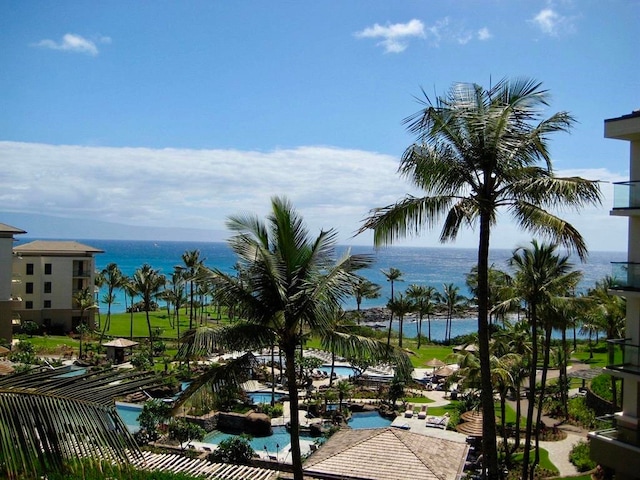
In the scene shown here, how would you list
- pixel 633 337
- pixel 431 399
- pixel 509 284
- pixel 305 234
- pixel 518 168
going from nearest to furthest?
pixel 518 168 < pixel 305 234 < pixel 633 337 < pixel 509 284 < pixel 431 399

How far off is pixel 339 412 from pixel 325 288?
21.0 m

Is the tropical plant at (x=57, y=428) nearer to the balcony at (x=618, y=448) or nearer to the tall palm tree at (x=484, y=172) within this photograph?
the tall palm tree at (x=484, y=172)

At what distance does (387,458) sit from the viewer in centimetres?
1775

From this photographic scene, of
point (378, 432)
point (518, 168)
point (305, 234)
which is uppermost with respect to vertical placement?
point (518, 168)

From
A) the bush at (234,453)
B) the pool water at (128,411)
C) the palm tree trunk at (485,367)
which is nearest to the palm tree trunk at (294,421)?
the palm tree trunk at (485,367)

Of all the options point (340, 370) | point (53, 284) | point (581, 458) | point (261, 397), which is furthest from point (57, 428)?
point (53, 284)

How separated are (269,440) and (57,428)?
24.7 meters

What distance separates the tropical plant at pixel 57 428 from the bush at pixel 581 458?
72.2 feet

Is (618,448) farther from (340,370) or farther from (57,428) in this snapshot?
(340,370)

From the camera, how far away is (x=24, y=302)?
187ft

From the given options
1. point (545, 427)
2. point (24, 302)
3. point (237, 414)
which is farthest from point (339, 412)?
point (24, 302)

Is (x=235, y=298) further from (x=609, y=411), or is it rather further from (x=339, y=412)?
(x=609, y=411)

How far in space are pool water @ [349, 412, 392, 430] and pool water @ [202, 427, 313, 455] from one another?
163 inches

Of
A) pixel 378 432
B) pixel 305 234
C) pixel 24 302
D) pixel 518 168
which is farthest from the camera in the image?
pixel 24 302
